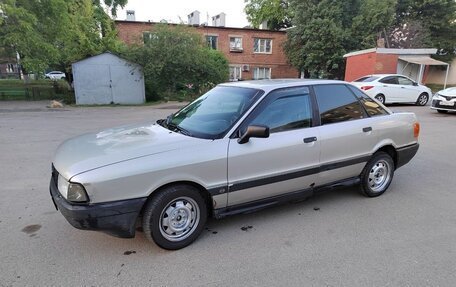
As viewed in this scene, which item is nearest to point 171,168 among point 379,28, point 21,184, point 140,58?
point 21,184

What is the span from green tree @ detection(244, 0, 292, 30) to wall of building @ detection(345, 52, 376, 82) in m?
18.5

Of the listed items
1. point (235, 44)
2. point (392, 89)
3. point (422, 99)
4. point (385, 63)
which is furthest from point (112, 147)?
point (235, 44)

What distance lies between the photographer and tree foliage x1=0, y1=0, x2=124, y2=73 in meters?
16.0

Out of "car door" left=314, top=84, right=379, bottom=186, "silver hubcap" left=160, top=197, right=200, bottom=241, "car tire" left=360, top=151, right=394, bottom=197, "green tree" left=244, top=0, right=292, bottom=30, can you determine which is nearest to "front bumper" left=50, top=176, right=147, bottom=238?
"silver hubcap" left=160, top=197, right=200, bottom=241

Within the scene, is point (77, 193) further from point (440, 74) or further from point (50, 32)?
point (440, 74)

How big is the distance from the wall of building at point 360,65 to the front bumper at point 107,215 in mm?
20376

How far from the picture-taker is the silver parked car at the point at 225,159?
2.79 metres

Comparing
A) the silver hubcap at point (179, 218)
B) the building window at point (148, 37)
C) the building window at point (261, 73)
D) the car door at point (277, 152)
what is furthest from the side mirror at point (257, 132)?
the building window at point (261, 73)

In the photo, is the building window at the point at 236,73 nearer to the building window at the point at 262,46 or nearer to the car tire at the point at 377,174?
the building window at the point at 262,46

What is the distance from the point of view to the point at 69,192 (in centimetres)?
274

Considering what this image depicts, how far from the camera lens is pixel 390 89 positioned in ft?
48.2

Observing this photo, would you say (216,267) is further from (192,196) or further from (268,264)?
(192,196)

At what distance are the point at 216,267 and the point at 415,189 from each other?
140 inches

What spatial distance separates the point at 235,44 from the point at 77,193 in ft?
94.5
